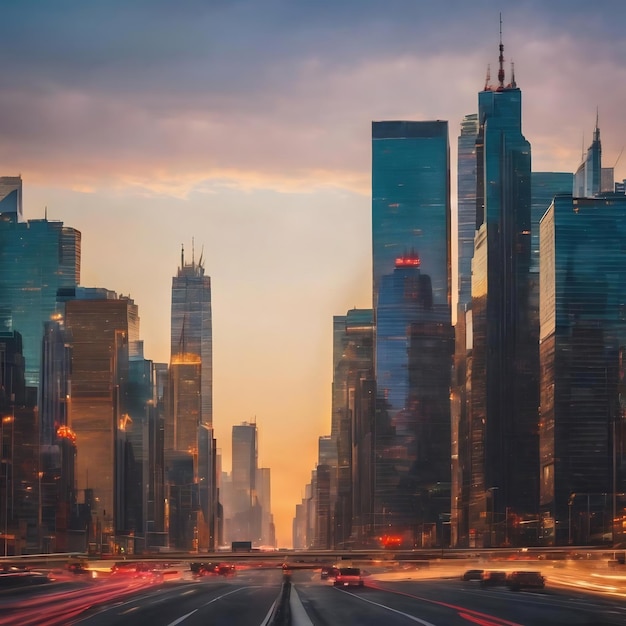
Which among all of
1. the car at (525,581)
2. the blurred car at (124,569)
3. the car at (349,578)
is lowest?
the blurred car at (124,569)

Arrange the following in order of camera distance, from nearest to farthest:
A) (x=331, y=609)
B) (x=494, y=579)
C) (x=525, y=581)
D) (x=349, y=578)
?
(x=331, y=609) → (x=525, y=581) → (x=494, y=579) → (x=349, y=578)

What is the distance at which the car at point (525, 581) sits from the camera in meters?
97.4

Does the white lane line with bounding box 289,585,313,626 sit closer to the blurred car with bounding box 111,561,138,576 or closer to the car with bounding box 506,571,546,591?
the car with bounding box 506,571,546,591

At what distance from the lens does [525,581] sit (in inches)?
3831

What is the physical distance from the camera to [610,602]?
74250 millimetres

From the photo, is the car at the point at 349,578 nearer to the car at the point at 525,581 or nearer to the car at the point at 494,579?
the car at the point at 494,579

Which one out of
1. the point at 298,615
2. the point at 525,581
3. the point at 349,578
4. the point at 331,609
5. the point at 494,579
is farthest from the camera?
the point at 349,578

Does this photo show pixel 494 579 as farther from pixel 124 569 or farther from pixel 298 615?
pixel 124 569

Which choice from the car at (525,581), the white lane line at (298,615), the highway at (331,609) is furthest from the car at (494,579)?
the white lane line at (298,615)

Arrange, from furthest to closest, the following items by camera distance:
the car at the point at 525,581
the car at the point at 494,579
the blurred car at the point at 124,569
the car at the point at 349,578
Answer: the blurred car at the point at 124,569
the car at the point at 349,578
the car at the point at 494,579
the car at the point at 525,581

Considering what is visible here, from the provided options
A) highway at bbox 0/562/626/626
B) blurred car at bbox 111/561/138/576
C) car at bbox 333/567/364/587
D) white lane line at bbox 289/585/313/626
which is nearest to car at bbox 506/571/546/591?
highway at bbox 0/562/626/626

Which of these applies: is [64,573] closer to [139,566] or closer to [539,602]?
[139,566]

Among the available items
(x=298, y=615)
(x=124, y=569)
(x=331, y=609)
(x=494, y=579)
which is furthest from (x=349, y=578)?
(x=124, y=569)

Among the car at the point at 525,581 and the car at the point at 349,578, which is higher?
the car at the point at 525,581
